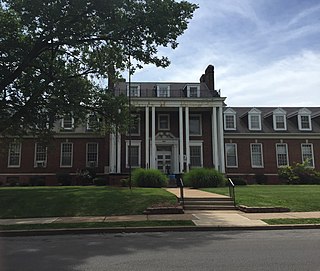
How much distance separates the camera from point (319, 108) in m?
44.1

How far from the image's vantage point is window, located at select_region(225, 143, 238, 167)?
124 ft

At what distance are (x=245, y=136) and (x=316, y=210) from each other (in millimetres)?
23968

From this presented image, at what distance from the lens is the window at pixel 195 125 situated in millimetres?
37219

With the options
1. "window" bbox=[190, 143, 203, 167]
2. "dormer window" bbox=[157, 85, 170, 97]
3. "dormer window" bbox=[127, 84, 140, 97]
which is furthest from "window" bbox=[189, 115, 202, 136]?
"dormer window" bbox=[127, 84, 140, 97]

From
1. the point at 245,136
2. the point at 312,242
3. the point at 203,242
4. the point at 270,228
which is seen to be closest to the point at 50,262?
the point at 203,242

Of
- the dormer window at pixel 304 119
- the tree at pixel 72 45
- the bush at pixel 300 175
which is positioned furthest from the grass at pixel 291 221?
the dormer window at pixel 304 119

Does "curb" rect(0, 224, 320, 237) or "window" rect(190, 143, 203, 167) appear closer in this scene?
"curb" rect(0, 224, 320, 237)

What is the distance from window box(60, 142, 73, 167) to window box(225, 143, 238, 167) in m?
17.0

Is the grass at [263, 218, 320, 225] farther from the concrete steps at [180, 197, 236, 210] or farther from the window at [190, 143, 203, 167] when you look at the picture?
the window at [190, 143, 203, 167]

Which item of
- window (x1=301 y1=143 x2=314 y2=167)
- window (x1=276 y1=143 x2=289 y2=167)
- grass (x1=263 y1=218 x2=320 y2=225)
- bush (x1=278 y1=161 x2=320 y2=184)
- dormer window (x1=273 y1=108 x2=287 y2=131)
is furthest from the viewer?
dormer window (x1=273 y1=108 x2=287 y2=131)

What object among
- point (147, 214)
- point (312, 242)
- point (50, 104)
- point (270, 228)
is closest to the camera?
point (312, 242)

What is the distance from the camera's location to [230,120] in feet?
129

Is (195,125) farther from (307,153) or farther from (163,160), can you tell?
(307,153)

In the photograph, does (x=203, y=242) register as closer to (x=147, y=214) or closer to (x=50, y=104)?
(x=147, y=214)
